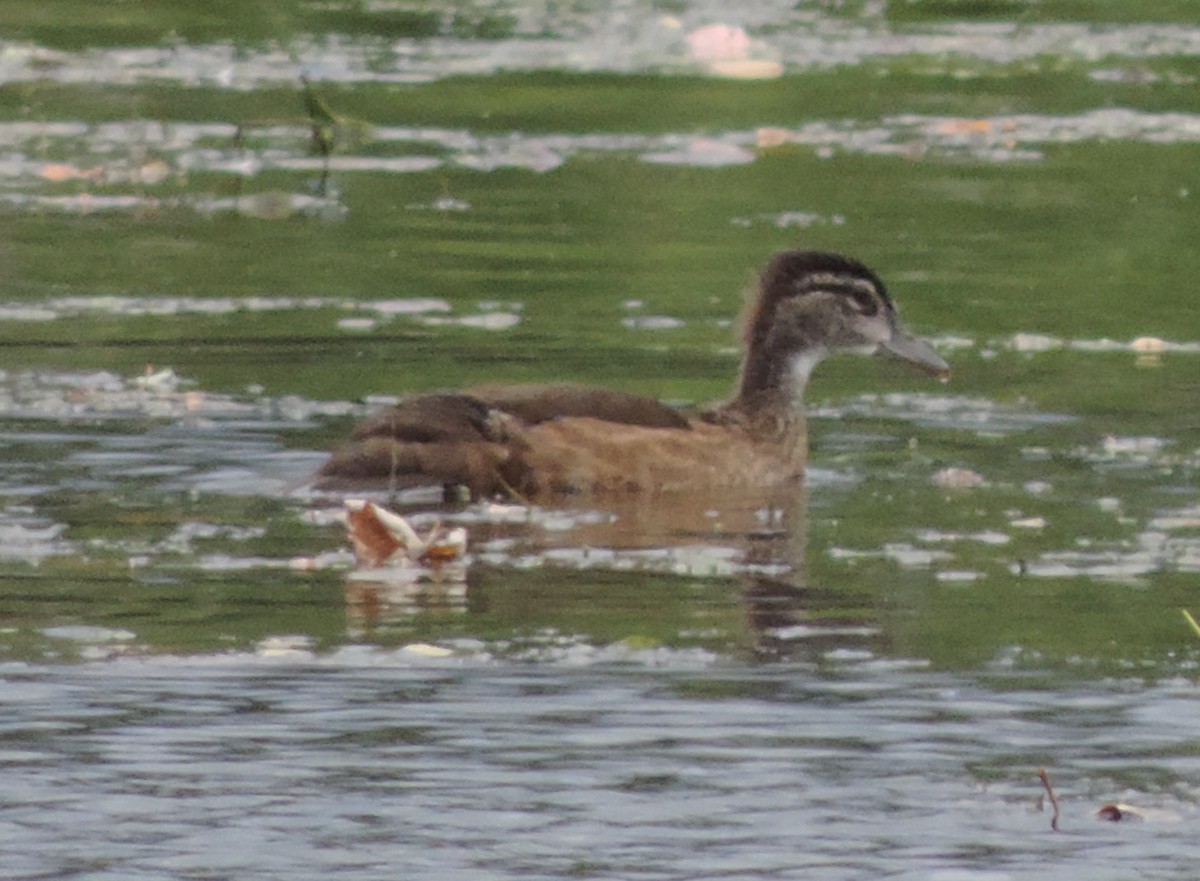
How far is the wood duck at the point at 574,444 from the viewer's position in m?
11.6

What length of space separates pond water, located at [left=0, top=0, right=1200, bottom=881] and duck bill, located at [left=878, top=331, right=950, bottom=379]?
8.5 inches

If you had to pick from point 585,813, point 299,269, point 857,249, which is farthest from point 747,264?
point 585,813

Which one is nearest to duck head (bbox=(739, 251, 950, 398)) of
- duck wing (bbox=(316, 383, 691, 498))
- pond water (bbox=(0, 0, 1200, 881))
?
pond water (bbox=(0, 0, 1200, 881))

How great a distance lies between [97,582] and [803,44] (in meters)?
17.6

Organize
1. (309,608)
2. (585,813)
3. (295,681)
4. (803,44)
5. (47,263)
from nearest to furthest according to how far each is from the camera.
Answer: (585,813) → (295,681) → (309,608) → (47,263) → (803,44)

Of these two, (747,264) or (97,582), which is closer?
(97,582)

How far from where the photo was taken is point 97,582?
31.9ft

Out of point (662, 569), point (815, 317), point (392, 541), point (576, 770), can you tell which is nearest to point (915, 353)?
point (815, 317)

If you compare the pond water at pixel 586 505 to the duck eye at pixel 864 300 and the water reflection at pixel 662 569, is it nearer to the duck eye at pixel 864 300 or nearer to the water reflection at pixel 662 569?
the water reflection at pixel 662 569

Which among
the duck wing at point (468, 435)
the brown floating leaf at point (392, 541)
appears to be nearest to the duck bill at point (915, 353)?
the duck wing at point (468, 435)

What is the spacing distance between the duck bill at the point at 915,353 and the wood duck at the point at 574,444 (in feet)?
1.79

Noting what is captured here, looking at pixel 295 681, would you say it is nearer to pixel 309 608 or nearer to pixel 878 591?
pixel 309 608

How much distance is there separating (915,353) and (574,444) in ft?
6.31

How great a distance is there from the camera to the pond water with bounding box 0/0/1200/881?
7.30m
